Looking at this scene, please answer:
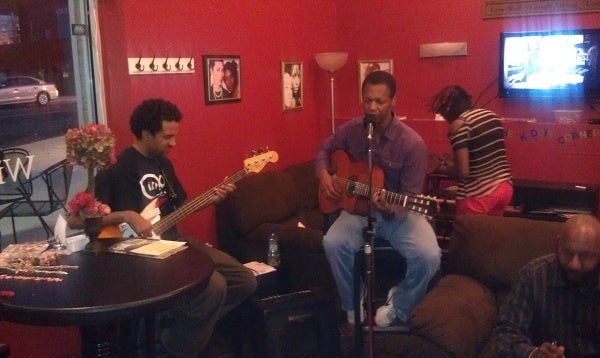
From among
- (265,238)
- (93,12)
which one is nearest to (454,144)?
(265,238)

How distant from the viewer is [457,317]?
114 inches

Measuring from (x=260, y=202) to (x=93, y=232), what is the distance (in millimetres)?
1964

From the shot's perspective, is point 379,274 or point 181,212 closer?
point 181,212

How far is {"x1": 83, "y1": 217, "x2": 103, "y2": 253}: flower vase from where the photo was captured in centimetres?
279

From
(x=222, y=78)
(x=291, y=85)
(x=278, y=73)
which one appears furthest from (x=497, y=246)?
(x=291, y=85)

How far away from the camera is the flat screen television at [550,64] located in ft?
17.1

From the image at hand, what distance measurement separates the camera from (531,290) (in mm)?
2576

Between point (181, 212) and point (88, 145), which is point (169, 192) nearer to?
point (181, 212)

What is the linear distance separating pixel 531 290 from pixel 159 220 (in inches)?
72.4

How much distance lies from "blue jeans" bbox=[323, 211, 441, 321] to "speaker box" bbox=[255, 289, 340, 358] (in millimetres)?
167

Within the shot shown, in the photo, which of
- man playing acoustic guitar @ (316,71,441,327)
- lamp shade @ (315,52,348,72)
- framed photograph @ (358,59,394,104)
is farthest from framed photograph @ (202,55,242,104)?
framed photograph @ (358,59,394,104)

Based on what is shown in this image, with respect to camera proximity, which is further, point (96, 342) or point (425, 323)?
point (425, 323)

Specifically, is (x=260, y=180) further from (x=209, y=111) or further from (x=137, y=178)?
(x=137, y=178)

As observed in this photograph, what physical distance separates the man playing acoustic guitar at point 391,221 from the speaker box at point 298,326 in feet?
0.54
